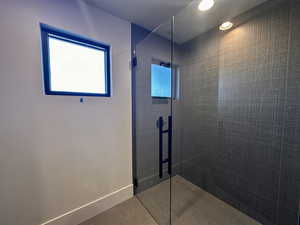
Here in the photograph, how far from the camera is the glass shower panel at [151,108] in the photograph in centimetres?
161

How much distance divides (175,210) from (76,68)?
1.94m

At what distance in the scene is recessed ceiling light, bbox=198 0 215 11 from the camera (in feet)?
4.24

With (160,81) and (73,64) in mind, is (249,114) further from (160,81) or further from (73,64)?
(73,64)

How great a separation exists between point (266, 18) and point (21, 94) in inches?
90.4

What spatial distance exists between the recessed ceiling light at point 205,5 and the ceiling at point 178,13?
37mm

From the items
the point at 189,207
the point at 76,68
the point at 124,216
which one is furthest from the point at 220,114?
the point at 76,68

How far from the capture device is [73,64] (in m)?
1.32

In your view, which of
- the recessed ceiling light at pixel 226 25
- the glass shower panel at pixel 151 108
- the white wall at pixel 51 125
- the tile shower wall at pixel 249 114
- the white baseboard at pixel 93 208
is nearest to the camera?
the white wall at pixel 51 125

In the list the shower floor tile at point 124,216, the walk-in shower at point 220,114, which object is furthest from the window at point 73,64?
the shower floor tile at point 124,216

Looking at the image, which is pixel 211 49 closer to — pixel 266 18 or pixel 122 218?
pixel 266 18

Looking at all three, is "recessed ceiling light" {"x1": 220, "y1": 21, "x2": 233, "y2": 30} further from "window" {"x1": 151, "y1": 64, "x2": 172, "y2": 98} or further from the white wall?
the white wall

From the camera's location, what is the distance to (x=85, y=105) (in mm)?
1315

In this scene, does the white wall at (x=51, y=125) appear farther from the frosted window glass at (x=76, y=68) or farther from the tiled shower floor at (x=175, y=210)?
the tiled shower floor at (x=175, y=210)

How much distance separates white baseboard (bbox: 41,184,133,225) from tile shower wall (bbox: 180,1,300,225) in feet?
3.22
